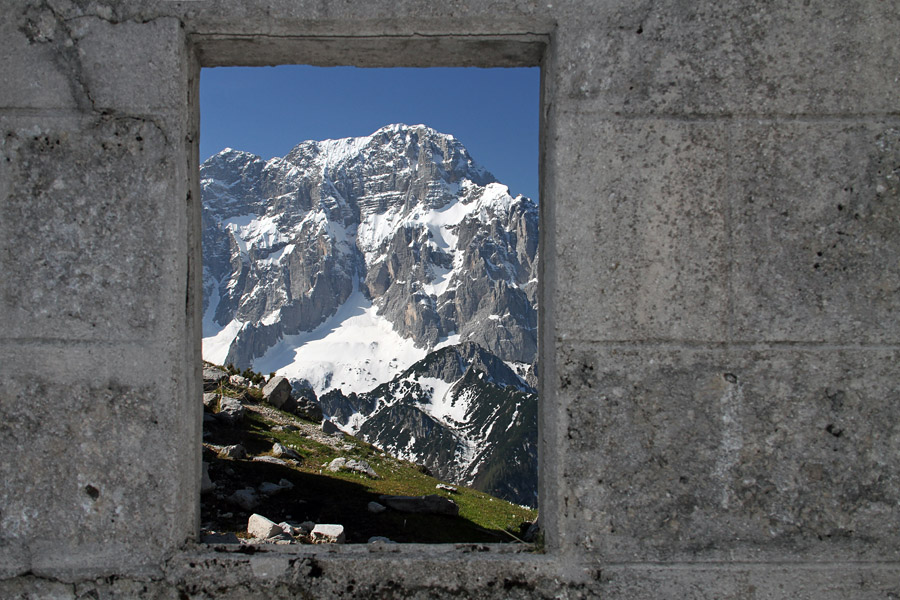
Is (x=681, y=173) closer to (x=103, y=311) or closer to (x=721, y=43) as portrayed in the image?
(x=721, y=43)

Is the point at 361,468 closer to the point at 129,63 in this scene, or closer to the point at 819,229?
the point at 129,63

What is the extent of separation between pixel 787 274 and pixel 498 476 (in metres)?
101

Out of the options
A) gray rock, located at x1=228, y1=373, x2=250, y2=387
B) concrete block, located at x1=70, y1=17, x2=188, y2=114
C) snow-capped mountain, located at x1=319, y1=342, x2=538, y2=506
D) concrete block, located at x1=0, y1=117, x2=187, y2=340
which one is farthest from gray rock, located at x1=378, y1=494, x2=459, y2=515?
snow-capped mountain, located at x1=319, y1=342, x2=538, y2=506

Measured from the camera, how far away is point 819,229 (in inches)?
109

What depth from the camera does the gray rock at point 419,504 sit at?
782cm

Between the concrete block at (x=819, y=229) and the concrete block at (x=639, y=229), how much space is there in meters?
0.12

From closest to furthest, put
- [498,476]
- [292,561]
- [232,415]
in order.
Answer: [292,561] < [232,415] < [498,476]

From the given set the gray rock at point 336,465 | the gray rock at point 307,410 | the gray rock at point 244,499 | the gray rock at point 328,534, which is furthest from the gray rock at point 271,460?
the gray rock at point 307,410

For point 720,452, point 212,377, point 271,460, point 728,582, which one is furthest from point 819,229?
point 212,377

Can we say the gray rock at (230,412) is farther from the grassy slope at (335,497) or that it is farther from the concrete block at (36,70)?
the concrete block at (36,70)

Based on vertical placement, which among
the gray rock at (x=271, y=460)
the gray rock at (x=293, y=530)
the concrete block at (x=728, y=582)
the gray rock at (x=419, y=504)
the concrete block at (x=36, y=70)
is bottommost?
the gray rock at (x=419, y=504)

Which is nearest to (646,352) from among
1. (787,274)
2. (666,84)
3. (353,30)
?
(787,274)

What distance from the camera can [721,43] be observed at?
2.80 m

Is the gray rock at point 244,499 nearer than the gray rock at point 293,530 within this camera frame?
No
